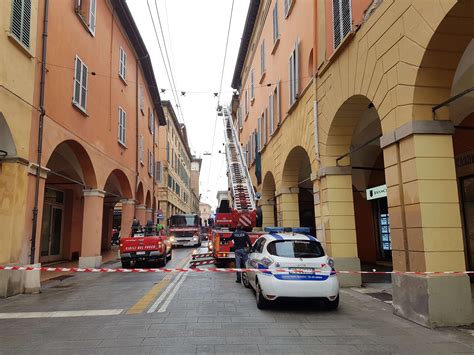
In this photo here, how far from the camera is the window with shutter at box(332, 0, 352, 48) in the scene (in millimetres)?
9820

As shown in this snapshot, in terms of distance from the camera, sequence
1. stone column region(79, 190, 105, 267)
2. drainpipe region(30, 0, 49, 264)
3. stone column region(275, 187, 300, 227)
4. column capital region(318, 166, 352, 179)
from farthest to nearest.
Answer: stone column region(275, 187, 300, 227) < stone column region(79, 190, 105, 267) < column capital region(318, 166, 352, 179) < drainpipe region(30, 0, 49, 264)

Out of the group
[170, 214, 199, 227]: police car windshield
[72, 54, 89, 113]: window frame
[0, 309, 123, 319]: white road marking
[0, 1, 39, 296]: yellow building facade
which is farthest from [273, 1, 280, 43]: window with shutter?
[170, 214, 199, 227]: police car windshield

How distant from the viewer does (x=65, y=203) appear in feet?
69.5

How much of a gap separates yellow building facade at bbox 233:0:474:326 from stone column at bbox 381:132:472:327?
0.02 meters

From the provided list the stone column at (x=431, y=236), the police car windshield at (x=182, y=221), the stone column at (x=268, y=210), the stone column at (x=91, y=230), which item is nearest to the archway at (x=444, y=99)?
the stone column at (x=431, y=236)

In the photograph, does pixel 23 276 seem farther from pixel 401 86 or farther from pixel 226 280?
pixel 401 86

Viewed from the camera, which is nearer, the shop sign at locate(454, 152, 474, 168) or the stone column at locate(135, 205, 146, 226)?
the shop sign at locate(454, 152, 474, 168)

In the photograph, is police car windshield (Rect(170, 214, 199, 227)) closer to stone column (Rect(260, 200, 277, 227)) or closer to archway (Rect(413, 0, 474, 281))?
stone column (Rect(260, 200, 277, 227))

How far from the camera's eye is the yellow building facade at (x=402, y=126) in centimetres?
668

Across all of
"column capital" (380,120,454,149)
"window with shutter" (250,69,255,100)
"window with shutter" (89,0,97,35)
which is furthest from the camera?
"window with shutter" (250,69,255,100)

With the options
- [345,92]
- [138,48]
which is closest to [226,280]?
[345,92]

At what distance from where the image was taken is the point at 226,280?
1234cm

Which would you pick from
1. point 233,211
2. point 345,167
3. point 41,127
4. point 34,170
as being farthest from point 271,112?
point 34,170

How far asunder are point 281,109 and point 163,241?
785 cm
